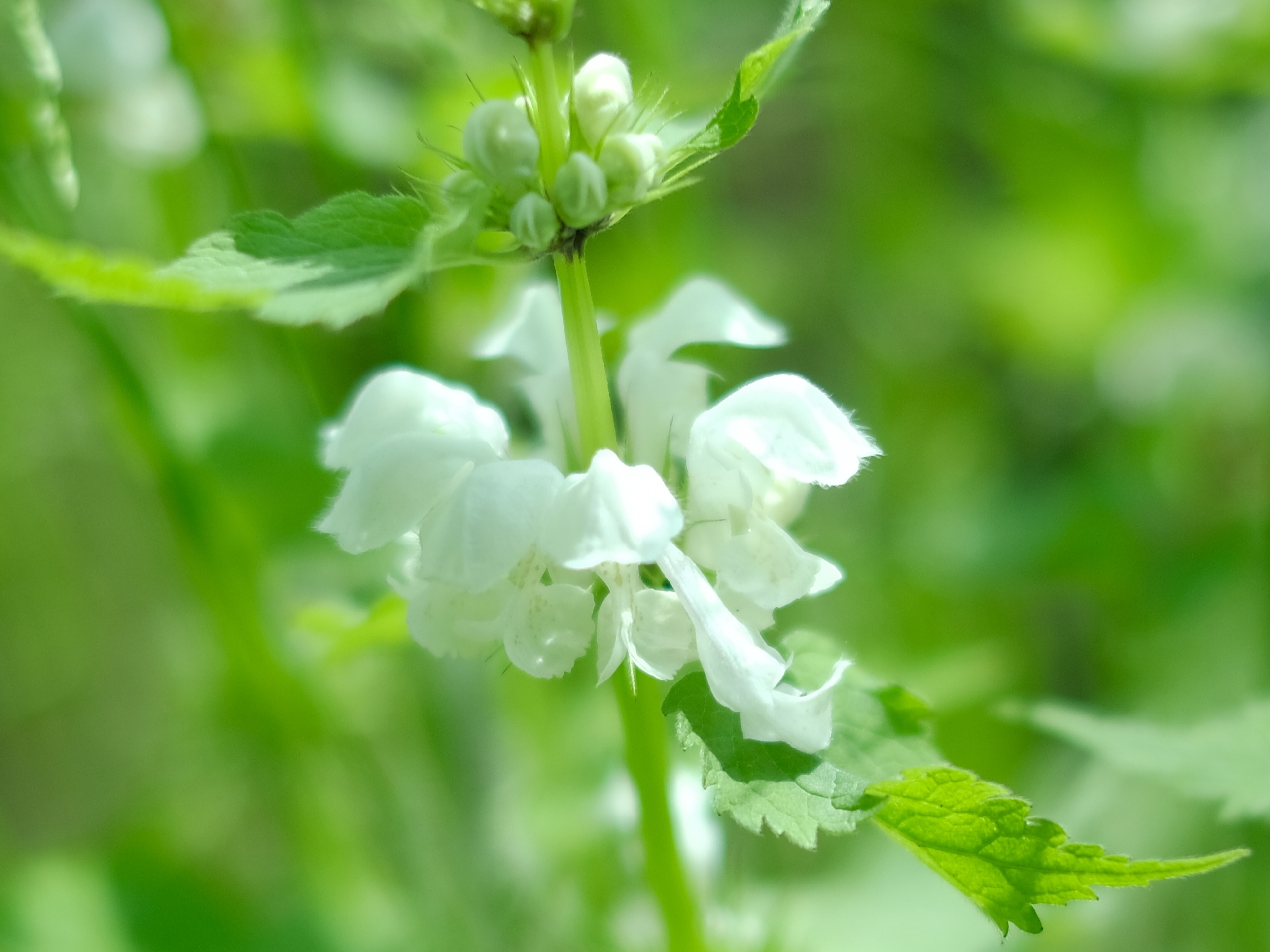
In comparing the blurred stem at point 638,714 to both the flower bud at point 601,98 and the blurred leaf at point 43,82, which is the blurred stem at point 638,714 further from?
the blurred leaf at point 43,82

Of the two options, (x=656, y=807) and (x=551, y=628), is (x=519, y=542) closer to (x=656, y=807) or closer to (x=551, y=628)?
(x=551, y=628)

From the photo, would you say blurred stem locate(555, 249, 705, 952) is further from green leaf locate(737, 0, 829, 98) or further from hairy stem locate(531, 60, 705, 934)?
green leaf locate(737, 0, 829, 98)

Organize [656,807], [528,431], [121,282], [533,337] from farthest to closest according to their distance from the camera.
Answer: [528,431], [533,337], [656,807], [121,282]

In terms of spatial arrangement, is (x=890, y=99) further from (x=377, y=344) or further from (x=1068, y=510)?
(x=377, y=344)

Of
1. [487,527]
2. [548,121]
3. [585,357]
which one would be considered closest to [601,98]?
[548,121]

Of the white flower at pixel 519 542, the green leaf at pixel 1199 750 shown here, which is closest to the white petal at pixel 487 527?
the white flower at pixel 519 542

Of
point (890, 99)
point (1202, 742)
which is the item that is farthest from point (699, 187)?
point (1202, 742)

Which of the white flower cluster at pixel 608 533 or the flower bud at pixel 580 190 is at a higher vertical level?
the flower bud at pixel 580 190
